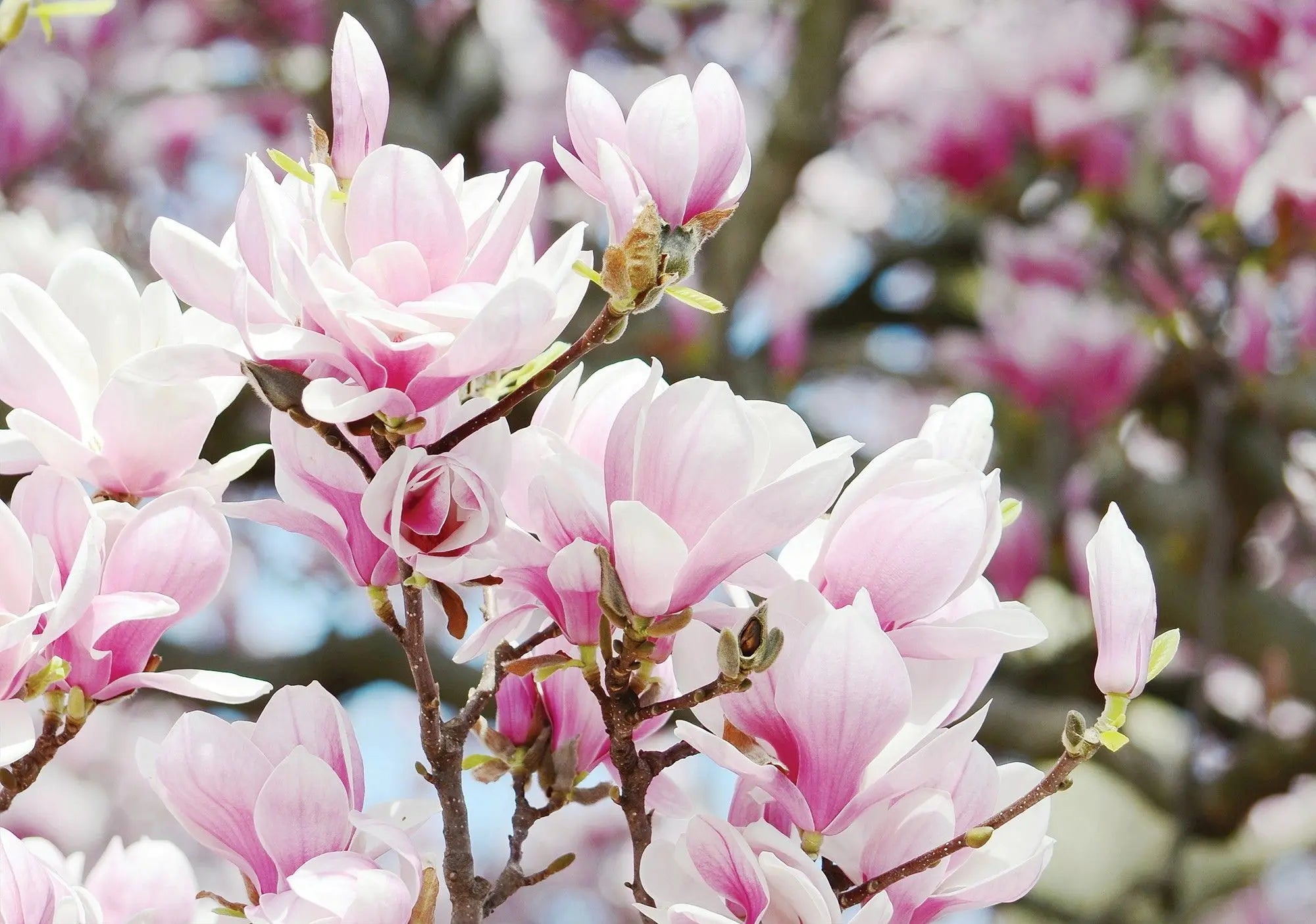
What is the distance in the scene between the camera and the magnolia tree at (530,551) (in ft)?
1.71

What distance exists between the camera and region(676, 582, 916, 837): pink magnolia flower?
52 centimetres

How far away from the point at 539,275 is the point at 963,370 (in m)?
2.47

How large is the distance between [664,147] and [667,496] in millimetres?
151

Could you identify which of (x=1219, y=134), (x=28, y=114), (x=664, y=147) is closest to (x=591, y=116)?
(x=664, y=147)

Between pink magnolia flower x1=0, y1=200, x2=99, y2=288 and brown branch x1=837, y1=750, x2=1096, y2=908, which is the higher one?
pink magnolia flower x1=0, y1=200, x2=99, y2=288

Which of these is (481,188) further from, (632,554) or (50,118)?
(50,118)

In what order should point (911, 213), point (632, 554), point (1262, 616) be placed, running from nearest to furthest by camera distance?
point (632, 554), point (1262, 616), point (911, 213)

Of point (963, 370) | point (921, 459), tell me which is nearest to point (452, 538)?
point (921, 459)

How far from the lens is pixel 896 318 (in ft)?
10.3

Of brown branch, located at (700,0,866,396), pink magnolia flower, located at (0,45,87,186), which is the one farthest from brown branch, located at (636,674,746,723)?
pink magnolia flower, located at (0,45,87,186)

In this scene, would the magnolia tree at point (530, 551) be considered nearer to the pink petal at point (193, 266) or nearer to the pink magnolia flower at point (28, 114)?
the pink petal at point (193, 266)

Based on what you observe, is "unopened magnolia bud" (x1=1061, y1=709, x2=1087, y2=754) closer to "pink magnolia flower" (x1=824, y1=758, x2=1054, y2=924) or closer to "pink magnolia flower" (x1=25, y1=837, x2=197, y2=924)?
"pink magnolia flower" (x1=824, y1=758, x2=1054, y2=924)

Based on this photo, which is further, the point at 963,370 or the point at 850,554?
the point at 963,370

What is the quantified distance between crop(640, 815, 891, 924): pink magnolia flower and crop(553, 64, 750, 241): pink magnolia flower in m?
0.26
